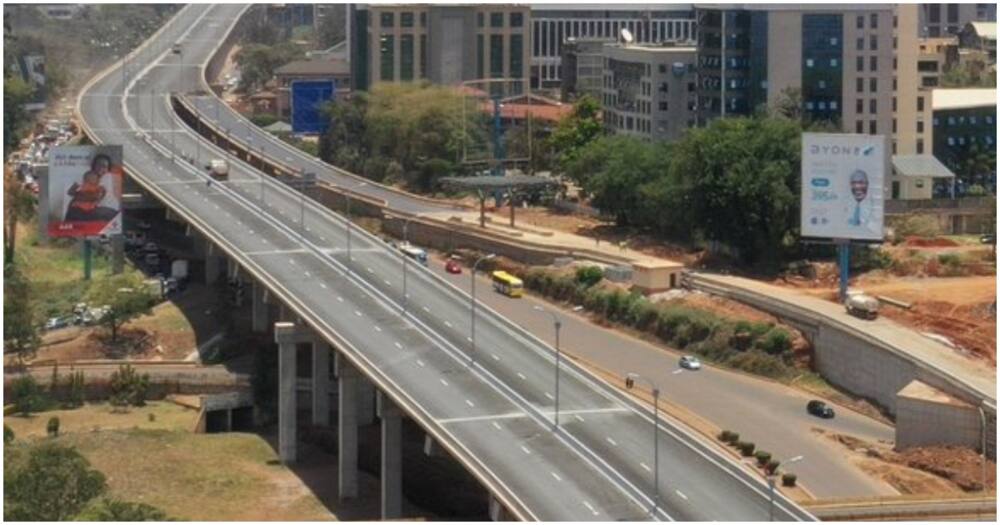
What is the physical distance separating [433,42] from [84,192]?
1618 inches

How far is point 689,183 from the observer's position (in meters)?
85.1

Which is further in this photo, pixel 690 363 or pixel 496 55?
pixel 496 55

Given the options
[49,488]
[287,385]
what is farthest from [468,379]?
[49,488]

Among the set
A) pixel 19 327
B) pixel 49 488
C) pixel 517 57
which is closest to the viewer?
pixel 49 488

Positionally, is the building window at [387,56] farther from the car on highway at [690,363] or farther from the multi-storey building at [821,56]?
the car on highway at [690,363]

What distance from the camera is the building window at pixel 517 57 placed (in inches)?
5256

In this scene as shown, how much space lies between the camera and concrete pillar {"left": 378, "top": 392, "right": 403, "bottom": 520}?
59750 mm

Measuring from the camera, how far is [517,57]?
439 ft

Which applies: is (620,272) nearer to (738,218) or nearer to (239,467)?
(738,218)

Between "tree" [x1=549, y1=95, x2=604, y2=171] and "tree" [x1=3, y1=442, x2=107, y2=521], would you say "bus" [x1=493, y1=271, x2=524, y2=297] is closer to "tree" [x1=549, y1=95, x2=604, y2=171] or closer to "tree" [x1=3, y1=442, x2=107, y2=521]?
"tree" [x1=549, y1=95, x2=604, y2=171]

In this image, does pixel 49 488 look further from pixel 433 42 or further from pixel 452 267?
pixel 433 42

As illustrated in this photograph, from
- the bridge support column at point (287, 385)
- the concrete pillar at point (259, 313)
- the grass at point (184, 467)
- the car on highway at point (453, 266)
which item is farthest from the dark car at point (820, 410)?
the car on highway at point (453, 266)

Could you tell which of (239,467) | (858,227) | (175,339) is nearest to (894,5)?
(858,227)

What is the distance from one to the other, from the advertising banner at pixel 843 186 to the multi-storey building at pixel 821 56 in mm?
22809
